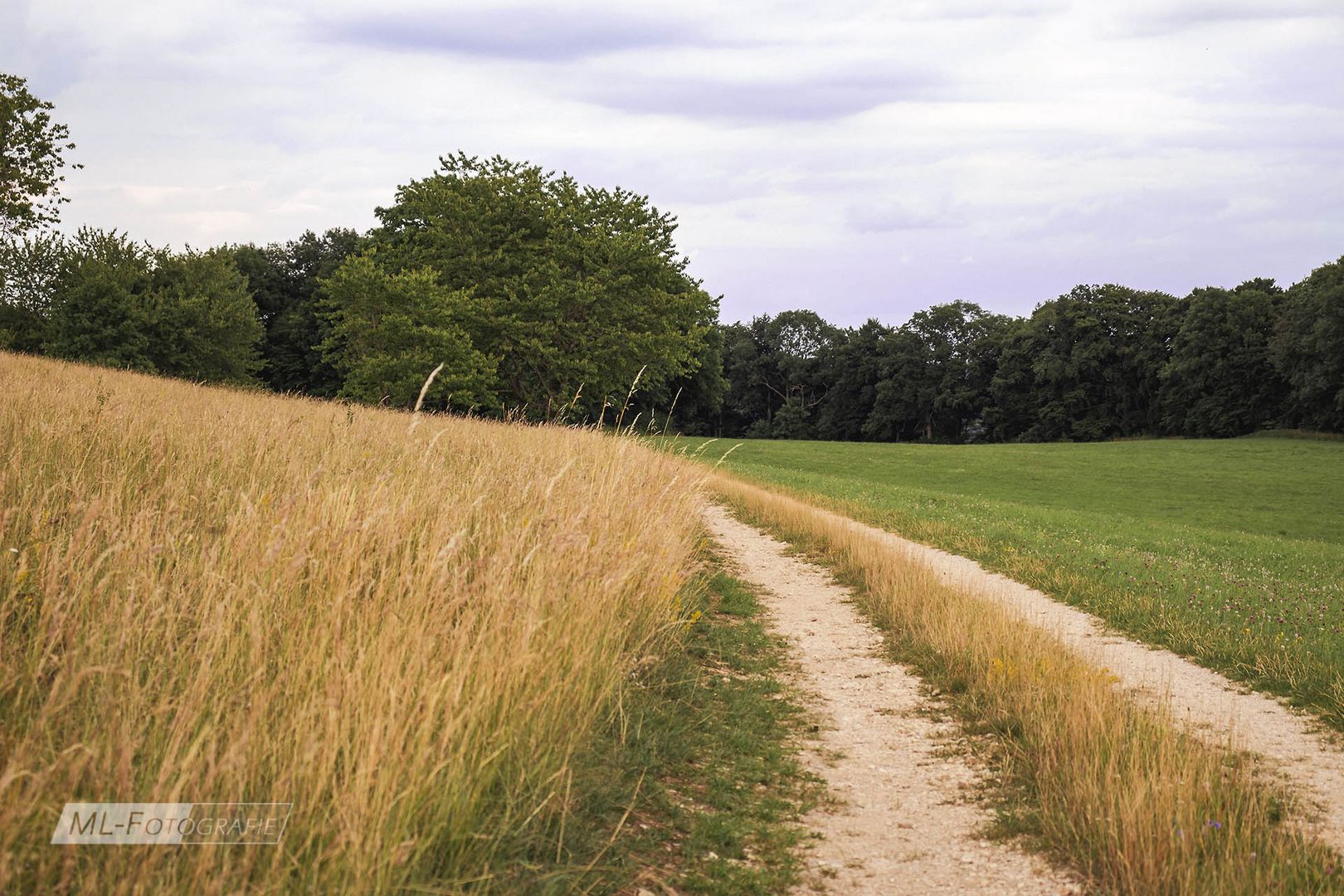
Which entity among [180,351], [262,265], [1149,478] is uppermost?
[262,265]

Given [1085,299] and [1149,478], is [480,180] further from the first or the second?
[1085,299]

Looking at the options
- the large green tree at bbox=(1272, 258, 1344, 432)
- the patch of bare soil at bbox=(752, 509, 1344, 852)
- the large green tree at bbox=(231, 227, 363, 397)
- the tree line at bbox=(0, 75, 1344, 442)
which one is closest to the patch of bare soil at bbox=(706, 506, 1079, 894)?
the patch of bare soil at bbox=(752, 509, 1344, 852)

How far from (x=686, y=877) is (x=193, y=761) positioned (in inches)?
79.9

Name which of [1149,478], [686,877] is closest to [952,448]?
[1149,478]

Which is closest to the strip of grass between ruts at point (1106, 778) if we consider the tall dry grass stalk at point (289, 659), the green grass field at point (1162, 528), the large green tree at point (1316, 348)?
the green grass field at point (1162, 528)

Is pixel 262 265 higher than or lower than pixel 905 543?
higher

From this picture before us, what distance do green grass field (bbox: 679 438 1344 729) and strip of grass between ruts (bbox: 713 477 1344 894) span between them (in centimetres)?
217

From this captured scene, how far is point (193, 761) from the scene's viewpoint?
2.84 meters

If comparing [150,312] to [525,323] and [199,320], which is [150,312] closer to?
[199,320]

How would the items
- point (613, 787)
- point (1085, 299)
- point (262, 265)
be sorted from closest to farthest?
1. point (613, 787)
2. point (262, 265)
3. point (1085, 299)

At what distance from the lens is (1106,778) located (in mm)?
4230

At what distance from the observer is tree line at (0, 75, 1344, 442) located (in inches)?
1435

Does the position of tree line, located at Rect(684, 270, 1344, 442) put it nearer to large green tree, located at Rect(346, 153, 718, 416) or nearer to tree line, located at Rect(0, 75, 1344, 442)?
tree line, located at Rect(0, 75, 1344, 442)

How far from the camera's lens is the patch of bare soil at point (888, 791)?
393 cm
